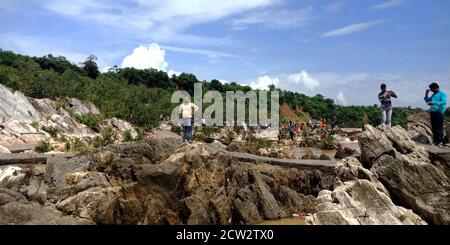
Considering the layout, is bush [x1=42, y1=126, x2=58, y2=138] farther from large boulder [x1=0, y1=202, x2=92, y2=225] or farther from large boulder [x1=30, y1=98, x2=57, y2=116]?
large boulder [x1=0, y1=202, x2=92, y2=225]

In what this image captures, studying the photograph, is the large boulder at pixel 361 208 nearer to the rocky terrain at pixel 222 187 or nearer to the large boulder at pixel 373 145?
the rocky terrain at pixel 222 187

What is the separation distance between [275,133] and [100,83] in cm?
1501

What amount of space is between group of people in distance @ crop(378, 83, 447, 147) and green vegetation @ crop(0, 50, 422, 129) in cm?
1750

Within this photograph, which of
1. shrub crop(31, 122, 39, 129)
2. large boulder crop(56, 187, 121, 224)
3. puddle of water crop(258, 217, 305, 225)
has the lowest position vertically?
puddle of water crop(258, 217, 305, 225)

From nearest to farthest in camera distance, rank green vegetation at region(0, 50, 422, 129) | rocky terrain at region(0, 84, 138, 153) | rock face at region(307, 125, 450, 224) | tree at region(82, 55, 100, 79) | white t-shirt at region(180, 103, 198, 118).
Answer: rock face at region(307, 125, 450, 224), white t-shirt at region(180, 103, 198, 118), rocky terrain at region(0, 84, 138, 153), green vegetation at region(0, 50, 422, 129), tree at region(82, 55, 100, 79)

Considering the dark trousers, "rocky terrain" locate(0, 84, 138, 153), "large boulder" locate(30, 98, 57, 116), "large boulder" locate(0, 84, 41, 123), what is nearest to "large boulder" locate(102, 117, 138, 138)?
"rocky terrain" locate(0, 84, 138, 153)

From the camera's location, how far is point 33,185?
33.8 ft

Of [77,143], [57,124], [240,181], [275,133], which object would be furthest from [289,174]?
[275,133]

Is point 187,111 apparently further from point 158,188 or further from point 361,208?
point 361,208

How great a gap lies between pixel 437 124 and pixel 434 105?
2.65ft

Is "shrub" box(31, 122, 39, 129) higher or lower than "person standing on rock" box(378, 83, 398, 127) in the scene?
lower

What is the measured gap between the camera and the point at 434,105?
42.2 feet

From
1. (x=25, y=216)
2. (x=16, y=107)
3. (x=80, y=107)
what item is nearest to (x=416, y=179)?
(x=25, y=216)

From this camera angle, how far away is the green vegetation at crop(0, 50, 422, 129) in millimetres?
28309
